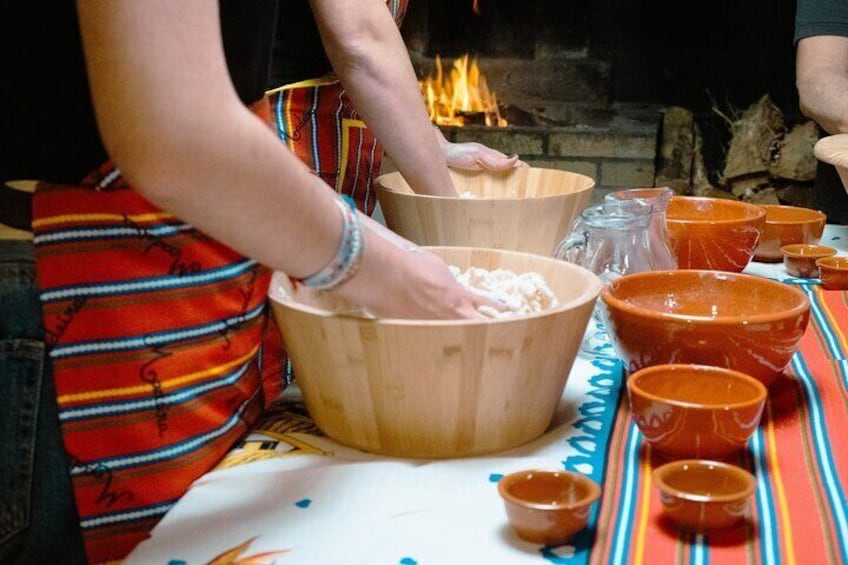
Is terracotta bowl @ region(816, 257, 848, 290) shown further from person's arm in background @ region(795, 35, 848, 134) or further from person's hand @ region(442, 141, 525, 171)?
person's arm in background @ region(795, 35, 848, 134)

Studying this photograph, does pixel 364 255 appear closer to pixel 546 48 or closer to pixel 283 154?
pixel 283 154

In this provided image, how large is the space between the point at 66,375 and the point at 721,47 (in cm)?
360

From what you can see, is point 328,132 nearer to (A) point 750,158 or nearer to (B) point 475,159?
(B) point 475,159

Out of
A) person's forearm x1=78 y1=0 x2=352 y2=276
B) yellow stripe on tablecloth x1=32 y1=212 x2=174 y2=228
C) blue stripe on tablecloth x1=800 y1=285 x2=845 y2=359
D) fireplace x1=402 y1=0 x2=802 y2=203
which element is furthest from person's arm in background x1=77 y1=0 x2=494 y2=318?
fireplace x1=402 y1=0 x2=802 y2=203

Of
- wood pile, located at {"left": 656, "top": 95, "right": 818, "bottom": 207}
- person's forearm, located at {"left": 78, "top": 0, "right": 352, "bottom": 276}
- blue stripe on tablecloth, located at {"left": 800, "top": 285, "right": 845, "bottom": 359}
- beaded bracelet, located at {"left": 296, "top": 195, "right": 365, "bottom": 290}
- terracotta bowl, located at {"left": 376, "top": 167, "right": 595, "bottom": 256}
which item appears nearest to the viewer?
person's forearm, located at {"left": 78, "top": 0, "right": 352, "bottom": 276}

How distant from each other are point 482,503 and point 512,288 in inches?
10.7

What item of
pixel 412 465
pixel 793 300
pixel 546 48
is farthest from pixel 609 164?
pixel 412 465

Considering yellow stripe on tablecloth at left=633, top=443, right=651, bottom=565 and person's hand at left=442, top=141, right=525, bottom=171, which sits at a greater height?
person's hand at left=442, top=141, right=525, bottom=171

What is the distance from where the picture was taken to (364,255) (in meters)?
0.81

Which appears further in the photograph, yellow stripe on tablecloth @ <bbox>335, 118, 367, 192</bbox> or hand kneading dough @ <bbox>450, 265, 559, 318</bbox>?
yellow stripe on tablecloth @ <bbox>335, 118, 367, 192</bbox>

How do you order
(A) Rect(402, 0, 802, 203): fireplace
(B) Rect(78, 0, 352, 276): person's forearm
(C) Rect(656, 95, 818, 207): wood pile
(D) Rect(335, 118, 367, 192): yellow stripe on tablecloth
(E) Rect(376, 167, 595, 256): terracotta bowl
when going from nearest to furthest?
(B) Rect(78, 0, 352, 276): person's forearm < (E) Rect(376, 167, 595, 256): terracotta bowl < (D) Rect(335, 118, 367, 192): yellow stripe on tablecloth < (C) Rect(656, 95, 818, 207): wood pile < (A) Rect(402, 0, 802, 203): fireplace

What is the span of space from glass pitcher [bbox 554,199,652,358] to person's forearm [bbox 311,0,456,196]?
32 cm

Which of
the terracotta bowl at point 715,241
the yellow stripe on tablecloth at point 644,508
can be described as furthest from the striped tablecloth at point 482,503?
the terracotta bowl at point 715,241

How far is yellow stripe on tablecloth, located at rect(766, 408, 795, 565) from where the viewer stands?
2.39 feet
